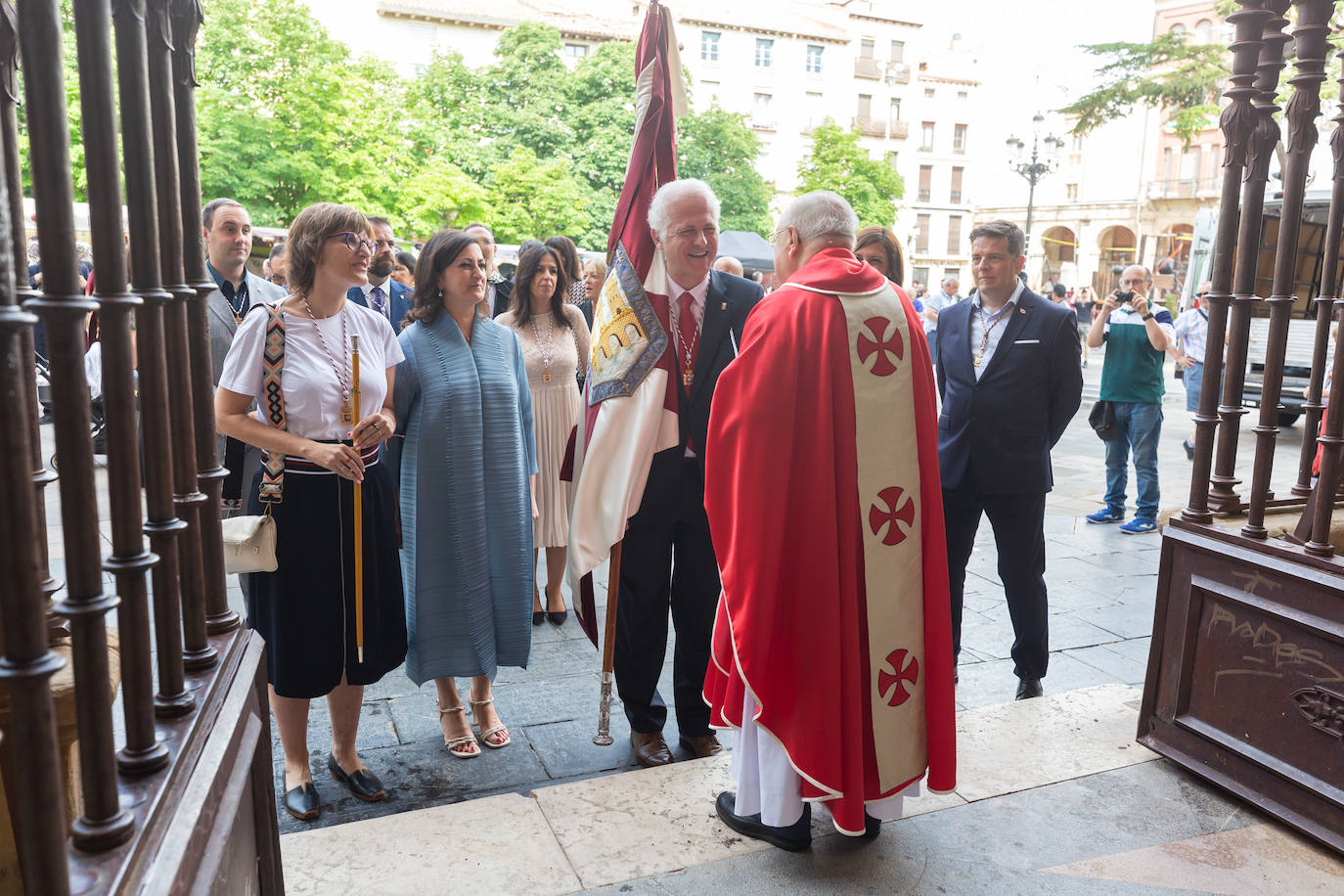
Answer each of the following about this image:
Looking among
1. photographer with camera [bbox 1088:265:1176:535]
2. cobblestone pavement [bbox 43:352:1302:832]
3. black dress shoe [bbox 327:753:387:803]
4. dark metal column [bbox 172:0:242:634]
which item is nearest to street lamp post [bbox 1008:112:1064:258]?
photographer with camera [bbox 1088:265:1176:535]

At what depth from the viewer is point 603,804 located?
2785 mm

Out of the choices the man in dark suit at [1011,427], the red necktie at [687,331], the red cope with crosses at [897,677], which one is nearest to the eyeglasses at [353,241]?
the red necktie at [687,331]

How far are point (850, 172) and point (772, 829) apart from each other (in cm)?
4070

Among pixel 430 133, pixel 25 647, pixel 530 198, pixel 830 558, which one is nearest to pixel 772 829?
pixel 830 558

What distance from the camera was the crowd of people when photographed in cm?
248

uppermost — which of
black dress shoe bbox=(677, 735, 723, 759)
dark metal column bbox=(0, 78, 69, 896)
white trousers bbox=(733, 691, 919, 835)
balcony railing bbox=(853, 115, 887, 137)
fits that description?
balcony railing bbox=(853, 115, 887, 137)

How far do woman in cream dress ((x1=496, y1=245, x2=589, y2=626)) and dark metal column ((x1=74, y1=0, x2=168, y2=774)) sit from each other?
135 inches

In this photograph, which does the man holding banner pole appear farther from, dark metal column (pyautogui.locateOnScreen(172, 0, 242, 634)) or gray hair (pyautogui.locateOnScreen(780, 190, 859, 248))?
dark metal column (pyautogui.locateOnScreen(172, 0, 242, 634))

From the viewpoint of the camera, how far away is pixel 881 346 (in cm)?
252

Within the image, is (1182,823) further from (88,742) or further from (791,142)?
(791,142)

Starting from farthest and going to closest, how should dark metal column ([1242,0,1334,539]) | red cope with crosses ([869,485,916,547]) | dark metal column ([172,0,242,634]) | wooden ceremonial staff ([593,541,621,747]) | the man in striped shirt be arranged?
the man in striped shirt → wooden ceremonial staff ([593,541,621,747]) → dark metal column ([1242,0,1334,539]) → red cope with crosses ([869,485,916,547]) → dark metal column ([172,0,242,634])

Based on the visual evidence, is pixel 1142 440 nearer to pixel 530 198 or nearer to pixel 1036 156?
pixel 1036 156

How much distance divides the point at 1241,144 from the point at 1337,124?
9.4 inches

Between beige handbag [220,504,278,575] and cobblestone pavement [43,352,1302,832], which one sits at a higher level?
beige handbag [220,504,278,575]
